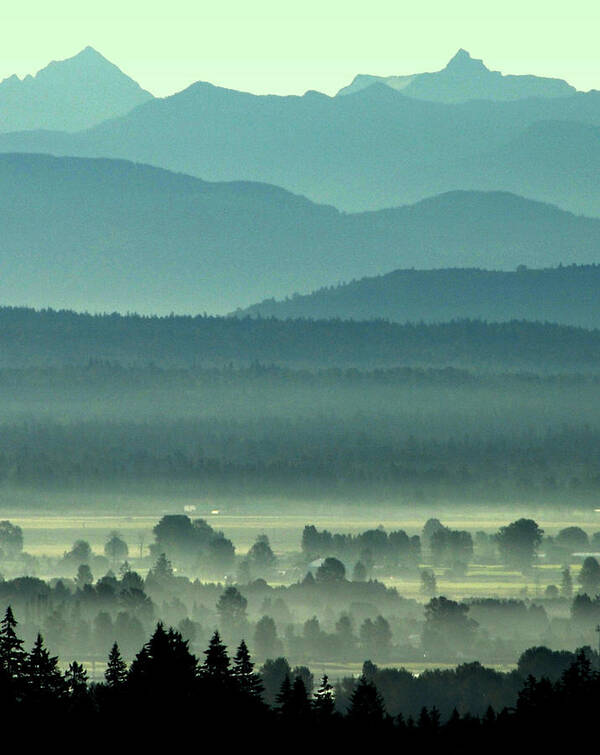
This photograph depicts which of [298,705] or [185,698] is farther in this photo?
[298,705]

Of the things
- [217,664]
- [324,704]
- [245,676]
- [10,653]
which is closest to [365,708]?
[324,704]

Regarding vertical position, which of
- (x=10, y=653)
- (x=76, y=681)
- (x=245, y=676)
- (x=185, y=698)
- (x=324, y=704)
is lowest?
(x=324, y=704)

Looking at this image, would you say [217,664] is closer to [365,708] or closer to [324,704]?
[324,704]

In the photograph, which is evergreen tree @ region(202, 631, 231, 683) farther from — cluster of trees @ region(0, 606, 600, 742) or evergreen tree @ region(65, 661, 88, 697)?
evergreen tree @ region(65, 661, 88, 697)

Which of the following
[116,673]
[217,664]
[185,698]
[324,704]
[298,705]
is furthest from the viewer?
[116,673]

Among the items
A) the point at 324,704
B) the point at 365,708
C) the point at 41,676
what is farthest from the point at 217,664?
the point at 41,676

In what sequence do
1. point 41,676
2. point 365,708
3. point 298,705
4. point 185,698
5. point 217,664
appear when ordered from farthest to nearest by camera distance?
point 365,708 < point 217,664 < point 298,705 < point 41,676 < point 185,698

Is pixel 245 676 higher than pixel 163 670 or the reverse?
the reverse

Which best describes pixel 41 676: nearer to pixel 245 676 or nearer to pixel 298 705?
pixel 245 676

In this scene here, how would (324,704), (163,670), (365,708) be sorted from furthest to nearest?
(365,708), (324,704), (163,670)

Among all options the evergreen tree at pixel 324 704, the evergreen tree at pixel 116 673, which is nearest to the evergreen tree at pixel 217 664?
the evergreen tree at pixel 116 673

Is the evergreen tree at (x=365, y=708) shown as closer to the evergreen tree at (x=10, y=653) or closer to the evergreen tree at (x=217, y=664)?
the evergreen tree at (x=217, y=664)

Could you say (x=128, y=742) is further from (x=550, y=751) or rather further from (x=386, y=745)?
(x=550, y=751)
